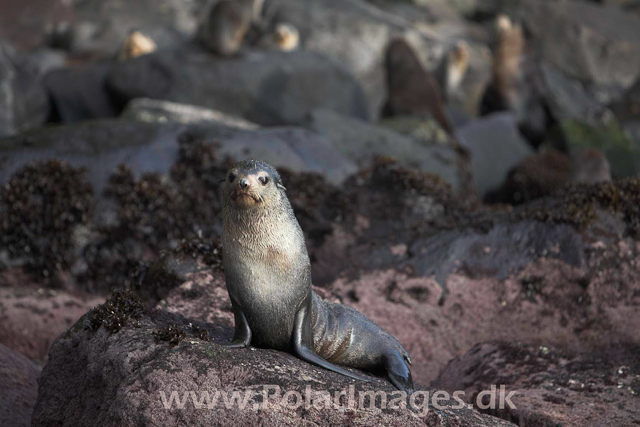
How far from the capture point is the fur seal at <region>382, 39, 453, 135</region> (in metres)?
18.2

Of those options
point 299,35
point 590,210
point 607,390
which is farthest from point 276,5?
point 607,390

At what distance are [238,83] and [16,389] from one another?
10.9 m

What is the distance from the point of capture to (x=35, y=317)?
29.7 ft

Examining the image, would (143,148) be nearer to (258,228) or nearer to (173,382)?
(258,228)

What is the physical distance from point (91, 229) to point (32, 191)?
101cm

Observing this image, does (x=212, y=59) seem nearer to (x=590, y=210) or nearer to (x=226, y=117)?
(x=226, y=117)

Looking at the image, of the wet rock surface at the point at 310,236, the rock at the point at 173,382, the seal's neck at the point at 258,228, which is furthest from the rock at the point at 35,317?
the seal's neck at the point at 258,228

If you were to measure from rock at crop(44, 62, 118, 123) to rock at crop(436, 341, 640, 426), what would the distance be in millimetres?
12188

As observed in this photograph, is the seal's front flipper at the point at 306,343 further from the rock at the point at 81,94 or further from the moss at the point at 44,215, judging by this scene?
the rock at the point at 81,94

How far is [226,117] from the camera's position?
15016 millimetres

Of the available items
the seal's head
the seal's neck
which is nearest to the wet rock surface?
the seal's neck

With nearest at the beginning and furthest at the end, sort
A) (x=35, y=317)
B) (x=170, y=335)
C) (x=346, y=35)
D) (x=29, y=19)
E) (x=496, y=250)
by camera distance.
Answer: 1. (x=170, y=335)
2. (x=496, y=250)
3. (x=35, y=317)
4. (x=346, y=35)
5. (x=29, y=19)

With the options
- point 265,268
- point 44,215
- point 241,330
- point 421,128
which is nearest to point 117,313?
point 241,330

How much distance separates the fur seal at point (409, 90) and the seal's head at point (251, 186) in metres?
12.5
